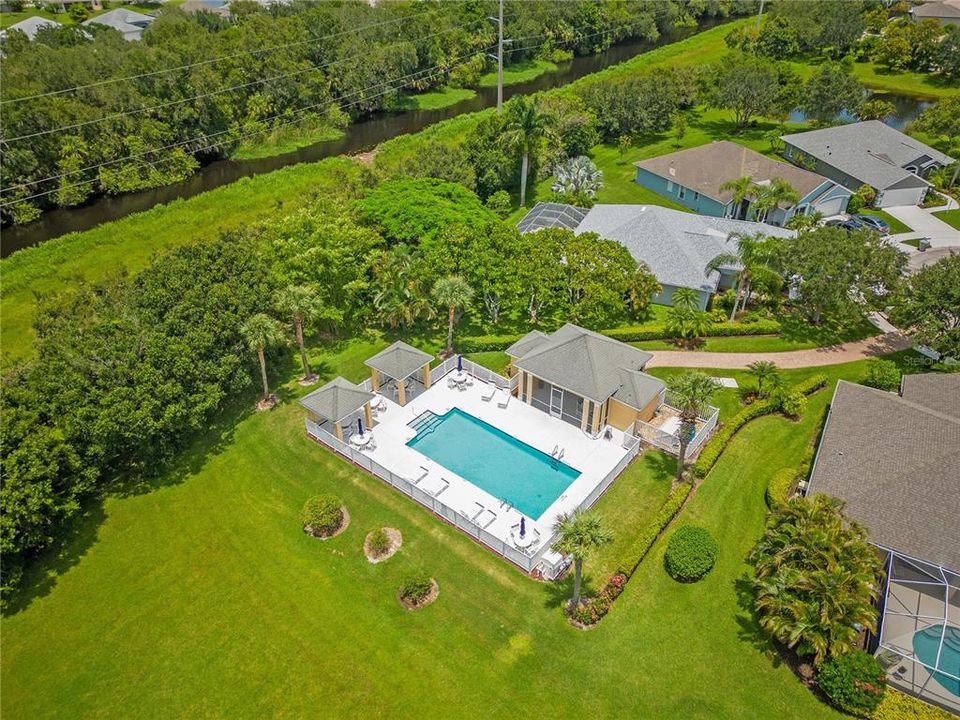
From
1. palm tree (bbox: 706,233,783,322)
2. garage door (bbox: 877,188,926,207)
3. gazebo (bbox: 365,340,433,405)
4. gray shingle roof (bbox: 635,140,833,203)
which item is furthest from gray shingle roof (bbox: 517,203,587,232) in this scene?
garage door (bbox: 877,188,926,207)

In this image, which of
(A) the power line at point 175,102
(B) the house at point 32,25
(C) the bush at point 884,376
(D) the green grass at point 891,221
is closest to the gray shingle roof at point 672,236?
(C) the bush at point 884,376

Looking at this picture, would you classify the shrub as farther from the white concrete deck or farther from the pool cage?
the pool cage

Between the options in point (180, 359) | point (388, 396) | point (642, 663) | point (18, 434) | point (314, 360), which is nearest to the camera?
point (642, 663)

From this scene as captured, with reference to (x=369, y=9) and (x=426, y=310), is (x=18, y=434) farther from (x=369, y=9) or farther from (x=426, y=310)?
(x=369, y=9)

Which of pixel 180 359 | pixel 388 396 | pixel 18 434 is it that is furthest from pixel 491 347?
pixel 18 434

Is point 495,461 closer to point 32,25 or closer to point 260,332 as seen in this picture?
point 260,332

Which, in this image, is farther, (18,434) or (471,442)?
(471,442)

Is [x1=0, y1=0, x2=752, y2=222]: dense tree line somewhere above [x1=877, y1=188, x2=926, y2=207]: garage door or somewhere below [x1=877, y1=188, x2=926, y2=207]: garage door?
above

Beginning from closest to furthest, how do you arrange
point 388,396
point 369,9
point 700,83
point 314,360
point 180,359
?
point 180,359 → point 388,396 → point 314,360 → point 700,83 → point 369,9
